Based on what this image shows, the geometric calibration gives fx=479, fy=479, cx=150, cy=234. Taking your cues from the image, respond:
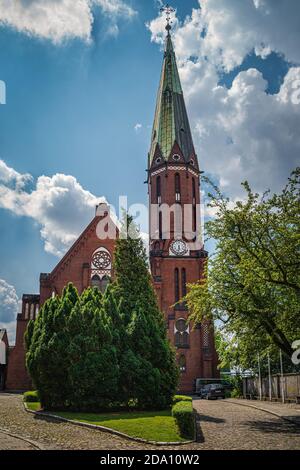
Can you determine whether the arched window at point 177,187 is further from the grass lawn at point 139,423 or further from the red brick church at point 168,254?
the grass lawn at point 139,423

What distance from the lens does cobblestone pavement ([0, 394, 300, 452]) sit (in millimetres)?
14367

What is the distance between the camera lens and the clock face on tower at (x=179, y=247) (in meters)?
55.7

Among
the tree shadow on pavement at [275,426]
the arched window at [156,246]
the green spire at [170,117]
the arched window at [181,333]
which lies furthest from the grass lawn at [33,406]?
the green spire at [170,117]

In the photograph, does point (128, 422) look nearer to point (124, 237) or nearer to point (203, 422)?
point (203, 422)

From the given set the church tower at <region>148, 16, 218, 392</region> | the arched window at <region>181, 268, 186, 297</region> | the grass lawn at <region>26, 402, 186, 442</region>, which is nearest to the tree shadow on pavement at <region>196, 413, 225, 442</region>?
the grass lawn at <region>26, 402, 186, 442</region>

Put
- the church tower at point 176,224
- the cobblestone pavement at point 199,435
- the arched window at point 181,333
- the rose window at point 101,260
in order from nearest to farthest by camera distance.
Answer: the cobblestone pavement at point 199,435
the church tower at point 176,224
the arched window at point 181,333
the rose window at point 101,260

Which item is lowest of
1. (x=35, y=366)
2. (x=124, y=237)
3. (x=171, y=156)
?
(x=35, y=366)

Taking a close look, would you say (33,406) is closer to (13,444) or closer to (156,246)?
(13,444)

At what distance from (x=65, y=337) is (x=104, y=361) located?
2571 millimetres

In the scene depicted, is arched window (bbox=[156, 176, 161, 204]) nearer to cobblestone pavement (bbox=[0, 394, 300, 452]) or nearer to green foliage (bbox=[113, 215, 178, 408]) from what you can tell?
green foliage (bbox=[113, 215, 178, 408])

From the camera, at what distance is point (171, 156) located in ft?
195

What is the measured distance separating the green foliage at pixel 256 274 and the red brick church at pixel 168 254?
845 inches

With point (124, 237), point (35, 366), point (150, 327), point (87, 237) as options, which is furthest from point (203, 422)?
point (87, 237)
